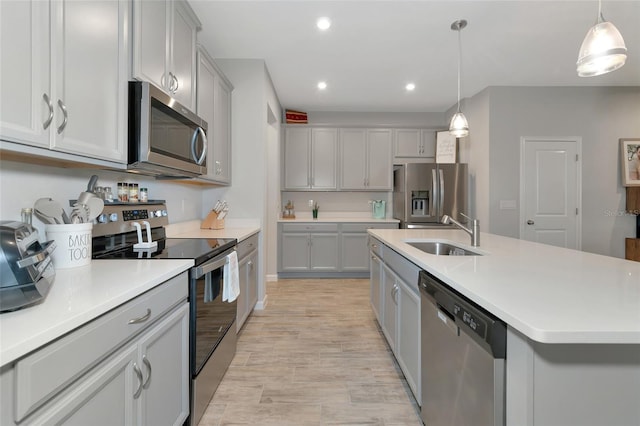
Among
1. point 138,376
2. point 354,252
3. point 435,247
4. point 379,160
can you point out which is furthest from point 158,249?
point 379,160

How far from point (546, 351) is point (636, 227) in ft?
16.4

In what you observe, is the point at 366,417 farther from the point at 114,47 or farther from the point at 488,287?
the point at 114,47

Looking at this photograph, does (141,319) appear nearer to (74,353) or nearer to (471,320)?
(74,353)

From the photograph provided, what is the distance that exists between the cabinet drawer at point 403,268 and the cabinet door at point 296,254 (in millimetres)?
2412

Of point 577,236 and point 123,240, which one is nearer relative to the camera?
point 123,240

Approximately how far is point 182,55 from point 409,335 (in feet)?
7.72

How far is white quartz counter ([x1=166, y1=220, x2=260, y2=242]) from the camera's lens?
2.57 meters

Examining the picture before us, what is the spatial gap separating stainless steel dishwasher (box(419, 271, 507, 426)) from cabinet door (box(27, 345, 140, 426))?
114cm

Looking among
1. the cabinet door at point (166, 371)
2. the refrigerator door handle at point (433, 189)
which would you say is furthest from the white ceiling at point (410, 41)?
the cabinet door at point (166, 371)

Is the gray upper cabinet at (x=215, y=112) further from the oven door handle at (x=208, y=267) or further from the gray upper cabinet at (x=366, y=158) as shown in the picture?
the gray upper cabinet at (x=366, y=158)

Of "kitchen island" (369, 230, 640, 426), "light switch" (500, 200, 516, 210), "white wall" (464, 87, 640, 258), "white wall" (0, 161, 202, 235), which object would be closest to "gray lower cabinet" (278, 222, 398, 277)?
"light switch" (500, 200, 516, 210)

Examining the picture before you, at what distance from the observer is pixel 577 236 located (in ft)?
13.6

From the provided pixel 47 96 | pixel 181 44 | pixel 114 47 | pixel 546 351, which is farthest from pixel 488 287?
pixel 181 44

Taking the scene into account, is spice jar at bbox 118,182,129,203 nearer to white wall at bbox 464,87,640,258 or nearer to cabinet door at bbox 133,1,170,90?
cabinet door at bbox 133,1,170,90
